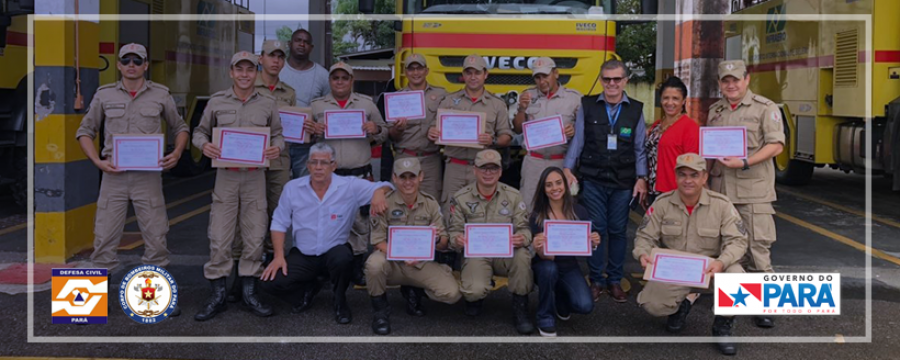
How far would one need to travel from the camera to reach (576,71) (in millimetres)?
8242

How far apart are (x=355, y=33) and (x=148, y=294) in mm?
49877

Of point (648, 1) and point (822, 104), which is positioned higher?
point (648, 1)

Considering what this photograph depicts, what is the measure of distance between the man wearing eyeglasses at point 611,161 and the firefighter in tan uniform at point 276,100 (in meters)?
2.17

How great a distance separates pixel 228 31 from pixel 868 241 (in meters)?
11.1

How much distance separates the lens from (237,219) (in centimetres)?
600

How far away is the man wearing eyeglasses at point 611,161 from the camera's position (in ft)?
19.7

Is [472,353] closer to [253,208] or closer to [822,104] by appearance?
[253,208]

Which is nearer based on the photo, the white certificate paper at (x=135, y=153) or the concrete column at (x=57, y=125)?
the white certificate paper at (x=135, y=153)

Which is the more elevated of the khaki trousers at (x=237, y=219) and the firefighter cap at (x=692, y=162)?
the firefighter cap at (x=692, y=162)

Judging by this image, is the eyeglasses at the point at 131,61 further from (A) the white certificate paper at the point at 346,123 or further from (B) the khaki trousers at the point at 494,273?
(B) the khaki trousers at the point at 494,273

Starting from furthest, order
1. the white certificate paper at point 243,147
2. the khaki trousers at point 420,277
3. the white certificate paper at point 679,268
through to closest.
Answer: the white certificate paper at point 243,147 < the khaki trousers at point 420,277 < the white certificate paper at point 679,268

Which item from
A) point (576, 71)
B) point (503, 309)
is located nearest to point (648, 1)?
point (576, 71)

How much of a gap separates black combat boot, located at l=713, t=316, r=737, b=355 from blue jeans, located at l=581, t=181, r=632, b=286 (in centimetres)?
109

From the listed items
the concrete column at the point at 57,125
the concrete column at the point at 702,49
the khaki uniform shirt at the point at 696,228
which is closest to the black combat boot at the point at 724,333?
the khaki uniform shirt at the point at 696,228
